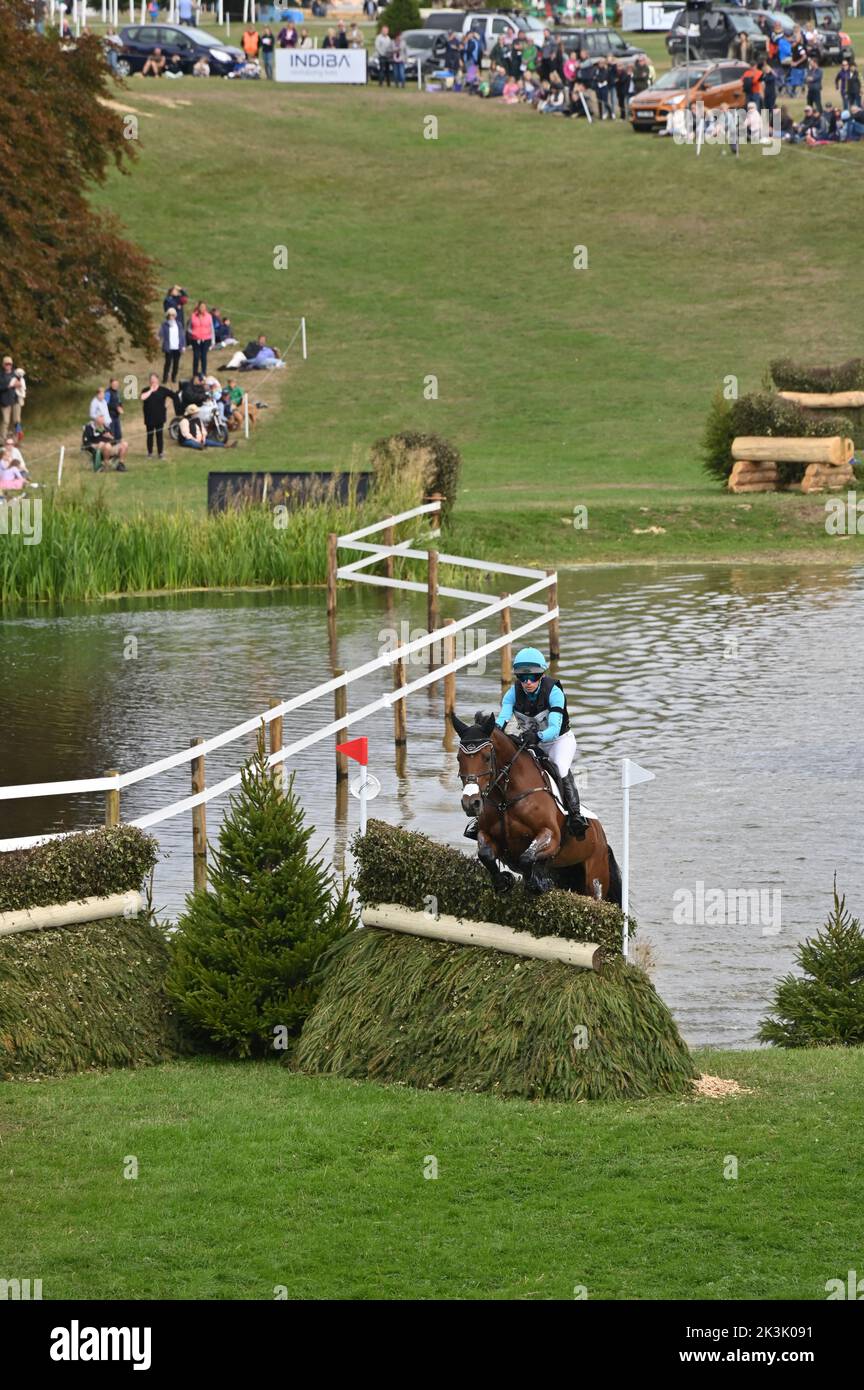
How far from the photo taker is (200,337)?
49.5 meters

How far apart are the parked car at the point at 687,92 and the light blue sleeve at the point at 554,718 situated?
56375mm

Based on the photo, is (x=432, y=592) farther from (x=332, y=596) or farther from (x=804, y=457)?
(x=804, y=457)

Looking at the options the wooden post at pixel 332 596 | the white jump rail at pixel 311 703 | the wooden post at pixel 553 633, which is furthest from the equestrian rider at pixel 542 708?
the wooden post at pixel 332 596

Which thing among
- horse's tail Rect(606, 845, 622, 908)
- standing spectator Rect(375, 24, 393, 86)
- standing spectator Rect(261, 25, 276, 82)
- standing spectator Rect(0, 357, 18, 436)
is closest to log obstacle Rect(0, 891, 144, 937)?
horse's tail Rect(606, 845, 622, 908)

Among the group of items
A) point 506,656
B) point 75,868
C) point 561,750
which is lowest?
point 506,656

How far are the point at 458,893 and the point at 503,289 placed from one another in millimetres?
48468

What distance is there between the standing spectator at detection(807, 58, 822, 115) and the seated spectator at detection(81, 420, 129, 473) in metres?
31.8

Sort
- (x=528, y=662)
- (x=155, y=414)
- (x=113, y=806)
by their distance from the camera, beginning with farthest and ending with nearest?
(x=155, y=414) < (x=113, y=806) < (x=528, y=662)

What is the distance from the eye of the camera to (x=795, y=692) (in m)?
25.0

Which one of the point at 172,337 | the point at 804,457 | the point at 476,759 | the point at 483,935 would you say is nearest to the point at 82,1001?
the point at 483,935

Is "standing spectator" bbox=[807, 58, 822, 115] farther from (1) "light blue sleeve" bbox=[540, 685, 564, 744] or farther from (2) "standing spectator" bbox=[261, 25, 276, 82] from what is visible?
(1) "light blue sleeve" bbox=[540, 685, 564, 744]

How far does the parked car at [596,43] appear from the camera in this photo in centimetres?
7550

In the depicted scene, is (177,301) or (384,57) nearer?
(177,301)

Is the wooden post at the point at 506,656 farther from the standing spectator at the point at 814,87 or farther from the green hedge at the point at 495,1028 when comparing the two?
the standing spectator at the point at 814,87
